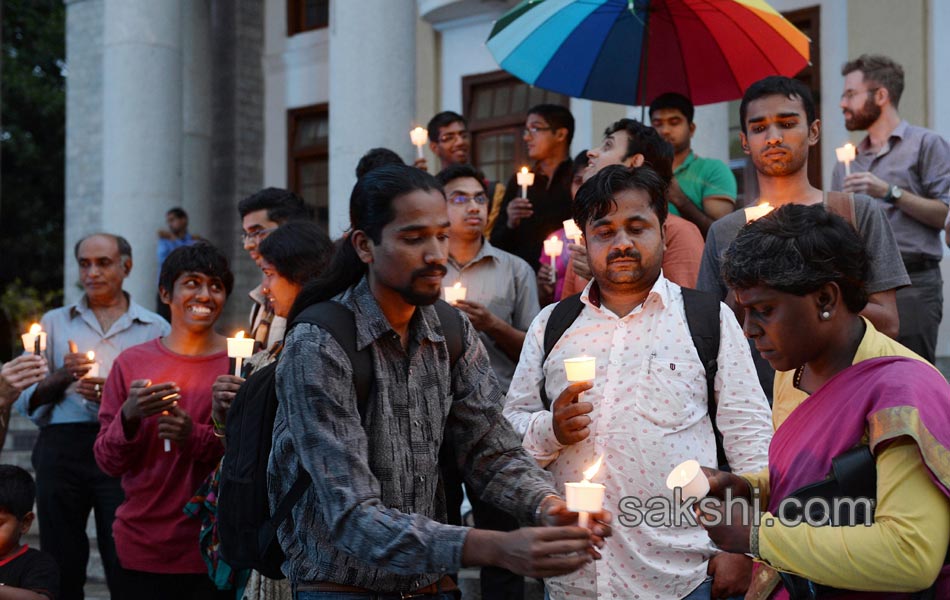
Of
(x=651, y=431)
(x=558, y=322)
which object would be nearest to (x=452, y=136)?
(x=558, y=322)

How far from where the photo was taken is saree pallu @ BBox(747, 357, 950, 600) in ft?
7.88

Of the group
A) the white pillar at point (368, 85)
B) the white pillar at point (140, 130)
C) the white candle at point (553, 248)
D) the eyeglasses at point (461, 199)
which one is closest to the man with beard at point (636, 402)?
the white candle at point (553, 248)

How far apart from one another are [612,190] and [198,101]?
1407 centimetres

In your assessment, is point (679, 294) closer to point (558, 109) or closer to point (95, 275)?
point (558, 109)

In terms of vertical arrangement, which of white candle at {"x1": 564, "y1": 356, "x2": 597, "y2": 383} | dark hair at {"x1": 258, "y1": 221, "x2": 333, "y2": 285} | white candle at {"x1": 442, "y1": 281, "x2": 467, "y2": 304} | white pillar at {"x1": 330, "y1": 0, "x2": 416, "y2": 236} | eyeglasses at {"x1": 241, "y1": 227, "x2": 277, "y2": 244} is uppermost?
white pillar at {"x1": 330, "y1": 0, "x2": 416, "y2": 236}

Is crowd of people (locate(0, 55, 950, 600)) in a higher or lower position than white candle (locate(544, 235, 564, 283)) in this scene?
lower

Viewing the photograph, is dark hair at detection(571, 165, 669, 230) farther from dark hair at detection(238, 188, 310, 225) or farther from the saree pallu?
dark hair at detection(238, 188, 310, 225)

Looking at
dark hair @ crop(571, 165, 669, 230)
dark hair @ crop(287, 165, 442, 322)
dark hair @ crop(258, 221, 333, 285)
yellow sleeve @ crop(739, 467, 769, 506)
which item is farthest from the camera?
dark hair @ crop(258, 221, 333, 285)

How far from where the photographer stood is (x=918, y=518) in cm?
237

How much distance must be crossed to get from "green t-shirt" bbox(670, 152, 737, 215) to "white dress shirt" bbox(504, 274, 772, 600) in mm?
2614

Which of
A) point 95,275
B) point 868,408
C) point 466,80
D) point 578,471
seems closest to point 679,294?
point 578,471

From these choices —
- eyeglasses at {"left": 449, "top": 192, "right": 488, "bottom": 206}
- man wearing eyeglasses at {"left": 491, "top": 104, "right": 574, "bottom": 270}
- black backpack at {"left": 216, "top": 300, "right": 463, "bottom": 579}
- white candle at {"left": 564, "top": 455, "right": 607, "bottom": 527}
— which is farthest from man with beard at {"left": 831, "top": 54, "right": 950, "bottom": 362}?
white candle at {"left": 564, "top": 455, "right": 607, "bottom": 527}

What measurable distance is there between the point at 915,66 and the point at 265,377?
25.8ft

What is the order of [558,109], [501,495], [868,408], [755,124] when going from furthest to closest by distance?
1. [558,109]
2. [755,124]
3. [501,495]
4. [868,408]
